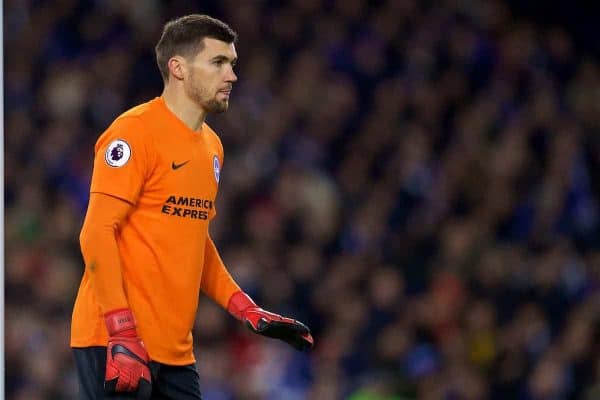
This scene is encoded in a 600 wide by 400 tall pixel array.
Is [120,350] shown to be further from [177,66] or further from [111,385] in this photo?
[177,66]

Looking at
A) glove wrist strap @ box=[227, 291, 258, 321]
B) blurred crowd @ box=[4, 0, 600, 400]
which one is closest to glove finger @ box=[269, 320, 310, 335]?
glove wrist strap @ box=[227, 291, 258, 321]

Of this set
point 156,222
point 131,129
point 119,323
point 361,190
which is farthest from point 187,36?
point 361,190

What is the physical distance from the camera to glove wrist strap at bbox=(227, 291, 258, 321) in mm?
4578

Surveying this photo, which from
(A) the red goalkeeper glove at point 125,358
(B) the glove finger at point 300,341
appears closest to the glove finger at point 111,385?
(A) the red goalkeeper glove at point 125,358

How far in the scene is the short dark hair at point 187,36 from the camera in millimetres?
4242

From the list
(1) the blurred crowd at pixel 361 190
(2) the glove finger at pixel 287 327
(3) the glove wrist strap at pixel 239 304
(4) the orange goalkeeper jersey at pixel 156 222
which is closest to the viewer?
(4) the orange goalkeeper jersey at pixel 156 222

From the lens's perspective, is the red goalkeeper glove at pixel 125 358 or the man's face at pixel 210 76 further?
the man's face at pixel 210 76

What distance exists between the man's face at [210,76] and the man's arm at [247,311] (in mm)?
541

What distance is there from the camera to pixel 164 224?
4145 mm

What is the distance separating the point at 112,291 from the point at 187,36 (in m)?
0.85

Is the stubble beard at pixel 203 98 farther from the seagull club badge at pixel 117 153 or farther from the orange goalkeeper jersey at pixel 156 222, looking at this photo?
the seagull club badge at pixel 117 153

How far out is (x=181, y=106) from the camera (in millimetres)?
4262

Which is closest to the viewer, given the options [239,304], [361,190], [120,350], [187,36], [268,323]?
[120,350]

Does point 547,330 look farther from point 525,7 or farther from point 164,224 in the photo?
point 164,224
